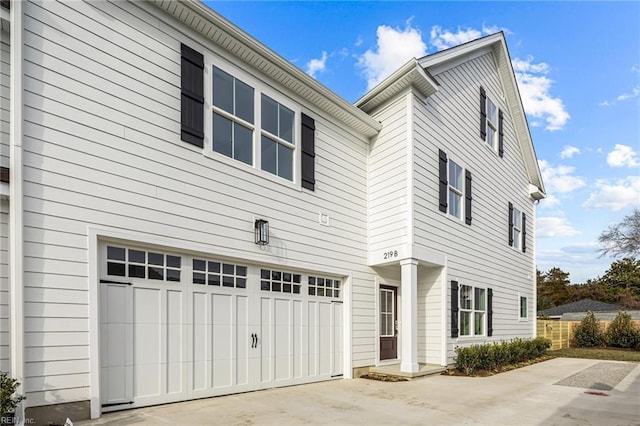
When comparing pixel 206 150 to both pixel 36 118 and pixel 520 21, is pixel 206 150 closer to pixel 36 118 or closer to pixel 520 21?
pixel 36 118

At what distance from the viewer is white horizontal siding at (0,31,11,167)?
179 inches

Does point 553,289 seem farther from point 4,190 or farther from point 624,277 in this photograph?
point 4,190

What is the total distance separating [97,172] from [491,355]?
9.40 m

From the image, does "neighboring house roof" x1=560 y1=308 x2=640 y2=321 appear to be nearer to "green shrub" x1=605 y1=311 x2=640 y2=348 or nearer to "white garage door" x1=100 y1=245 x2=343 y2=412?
"green shrub" x1=605 y1=311 x2=640 y2=348

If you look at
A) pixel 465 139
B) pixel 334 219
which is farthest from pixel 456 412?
pixel 465 139

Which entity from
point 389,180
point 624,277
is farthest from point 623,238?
point 389,180

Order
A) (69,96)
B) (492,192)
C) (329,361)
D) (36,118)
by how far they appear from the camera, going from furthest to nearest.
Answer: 1. (492,192)
2. (329,361)
3. (69,96)
4. (36,118)

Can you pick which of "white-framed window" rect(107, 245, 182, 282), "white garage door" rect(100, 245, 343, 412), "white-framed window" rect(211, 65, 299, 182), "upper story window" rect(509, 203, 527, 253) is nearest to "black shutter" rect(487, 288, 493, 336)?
"upper story window" rect(509, 203, 527, 253)

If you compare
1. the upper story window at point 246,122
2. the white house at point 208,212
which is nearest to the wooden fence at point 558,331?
the white house at point 208,212

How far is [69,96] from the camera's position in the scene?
5066 millimetres

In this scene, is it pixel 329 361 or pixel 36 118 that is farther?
pixel 329 361

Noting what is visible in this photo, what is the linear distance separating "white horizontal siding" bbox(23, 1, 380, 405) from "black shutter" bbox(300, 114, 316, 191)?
81 centimetres

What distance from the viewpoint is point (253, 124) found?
7.35 m

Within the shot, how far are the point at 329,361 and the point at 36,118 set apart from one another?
6335 mm
